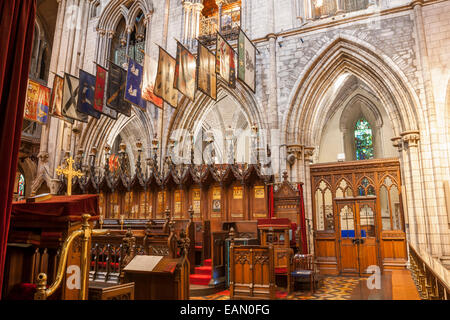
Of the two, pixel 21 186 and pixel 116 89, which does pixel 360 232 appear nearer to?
pixel 116 89

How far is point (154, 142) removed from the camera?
12.1m

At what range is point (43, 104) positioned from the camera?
11281 millimetres

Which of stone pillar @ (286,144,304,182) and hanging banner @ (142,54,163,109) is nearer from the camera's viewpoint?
hanging banner @ (142,54,163,109)

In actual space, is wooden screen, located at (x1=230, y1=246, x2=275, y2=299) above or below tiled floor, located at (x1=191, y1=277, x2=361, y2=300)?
above

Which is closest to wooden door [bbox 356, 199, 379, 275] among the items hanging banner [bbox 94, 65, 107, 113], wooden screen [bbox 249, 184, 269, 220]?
wooden screen [bbox 249, 184, 269, 220]

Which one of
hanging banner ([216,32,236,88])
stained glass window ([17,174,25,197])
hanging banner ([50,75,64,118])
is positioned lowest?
stained glass window ([17,174,25,197])

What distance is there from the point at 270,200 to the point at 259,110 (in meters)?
3.17

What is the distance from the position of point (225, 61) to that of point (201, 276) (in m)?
5.70

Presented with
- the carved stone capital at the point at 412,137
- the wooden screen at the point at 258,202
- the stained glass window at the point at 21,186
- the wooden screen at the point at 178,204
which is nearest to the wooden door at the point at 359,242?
the carved stone capital at the point at 412,137

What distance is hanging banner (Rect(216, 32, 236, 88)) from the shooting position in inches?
363

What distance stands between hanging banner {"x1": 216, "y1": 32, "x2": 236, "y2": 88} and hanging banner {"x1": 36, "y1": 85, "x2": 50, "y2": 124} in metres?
6.03

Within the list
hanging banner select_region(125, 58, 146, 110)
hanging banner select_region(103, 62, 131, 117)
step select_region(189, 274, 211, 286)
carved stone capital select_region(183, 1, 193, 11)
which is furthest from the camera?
carved stone capital select_region(183, 1, 193, 11)

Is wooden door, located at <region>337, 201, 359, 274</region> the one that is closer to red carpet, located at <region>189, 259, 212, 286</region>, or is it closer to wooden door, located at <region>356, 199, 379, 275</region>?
wooden door, located at <region>356, 199, 379, 275</region>

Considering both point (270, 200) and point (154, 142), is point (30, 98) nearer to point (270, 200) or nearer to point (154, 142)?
point (154, 142)
